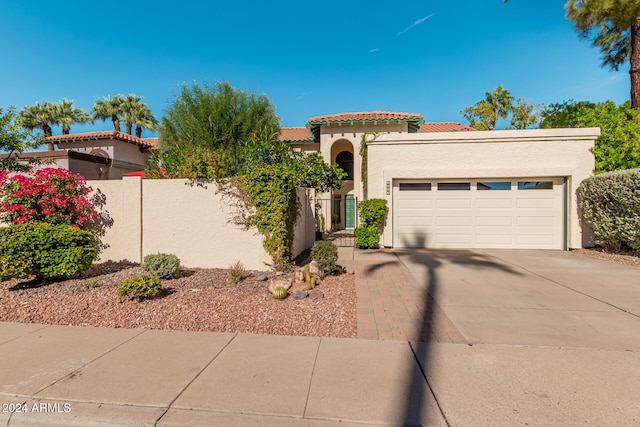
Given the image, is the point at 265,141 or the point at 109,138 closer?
the point at 265,141

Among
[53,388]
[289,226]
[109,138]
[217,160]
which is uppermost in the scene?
[109,138]

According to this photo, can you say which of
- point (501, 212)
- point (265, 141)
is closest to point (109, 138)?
point (265, 141)

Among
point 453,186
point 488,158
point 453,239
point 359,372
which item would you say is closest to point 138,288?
point 359,372

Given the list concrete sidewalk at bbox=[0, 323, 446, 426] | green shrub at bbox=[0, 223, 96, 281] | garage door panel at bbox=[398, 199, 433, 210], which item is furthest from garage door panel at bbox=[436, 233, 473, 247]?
green shrub at bbox=[0, 223, 96, 281]

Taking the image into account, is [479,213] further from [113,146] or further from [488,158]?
[113,146]

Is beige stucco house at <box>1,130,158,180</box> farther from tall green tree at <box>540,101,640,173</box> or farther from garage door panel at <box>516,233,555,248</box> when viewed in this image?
tall green tree at <box>540,101,640,173</box>

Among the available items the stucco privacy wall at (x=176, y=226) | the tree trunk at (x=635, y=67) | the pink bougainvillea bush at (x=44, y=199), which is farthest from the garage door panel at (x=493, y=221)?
the pink bougainvillea bush at (x=44, y=199)

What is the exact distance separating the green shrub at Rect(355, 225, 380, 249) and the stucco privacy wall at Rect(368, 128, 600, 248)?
0.56 meters

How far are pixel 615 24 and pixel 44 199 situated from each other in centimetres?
2023

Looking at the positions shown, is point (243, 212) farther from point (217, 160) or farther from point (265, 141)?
point (265, 141)

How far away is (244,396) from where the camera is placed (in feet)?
8.28

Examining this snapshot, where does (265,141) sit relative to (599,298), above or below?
above

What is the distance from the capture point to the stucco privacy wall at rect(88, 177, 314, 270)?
7.16m

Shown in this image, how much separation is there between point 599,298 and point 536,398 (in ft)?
13.2
